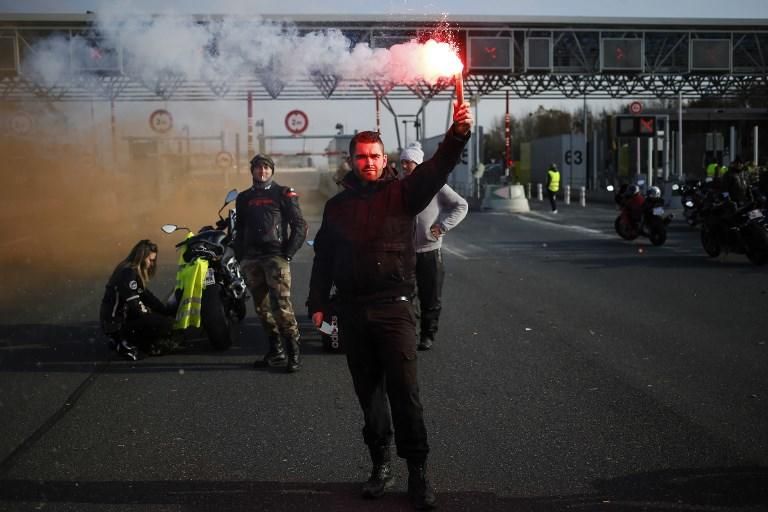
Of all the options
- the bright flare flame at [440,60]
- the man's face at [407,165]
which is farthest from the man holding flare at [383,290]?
the man's face at [407,165]

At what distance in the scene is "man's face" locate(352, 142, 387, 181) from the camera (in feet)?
15.6

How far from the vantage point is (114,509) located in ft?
15.3

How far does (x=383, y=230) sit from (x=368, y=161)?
1.18ft

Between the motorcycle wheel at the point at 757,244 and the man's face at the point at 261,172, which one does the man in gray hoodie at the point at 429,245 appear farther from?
the motorcycle wheel at the point at 757,244

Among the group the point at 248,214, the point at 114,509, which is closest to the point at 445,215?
the point at 248,214

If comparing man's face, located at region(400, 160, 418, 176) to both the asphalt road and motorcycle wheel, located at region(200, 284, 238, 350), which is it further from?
motorcycle wheel, located at region(200, 284, 238, 350)

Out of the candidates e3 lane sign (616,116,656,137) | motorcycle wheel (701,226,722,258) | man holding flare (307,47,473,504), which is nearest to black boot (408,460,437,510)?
man holding flare (307,47,473,504)

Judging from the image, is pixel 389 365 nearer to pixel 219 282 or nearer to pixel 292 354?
pixel 292 354

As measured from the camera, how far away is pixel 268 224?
8.18 m

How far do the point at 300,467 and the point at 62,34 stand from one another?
16.5 metres

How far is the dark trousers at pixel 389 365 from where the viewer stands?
4684 millimetres

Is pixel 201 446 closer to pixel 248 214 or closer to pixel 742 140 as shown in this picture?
pixel 248 214

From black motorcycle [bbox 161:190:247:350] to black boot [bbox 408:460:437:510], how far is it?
457cm

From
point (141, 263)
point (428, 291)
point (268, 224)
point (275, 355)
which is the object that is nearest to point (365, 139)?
point (268, 224)
